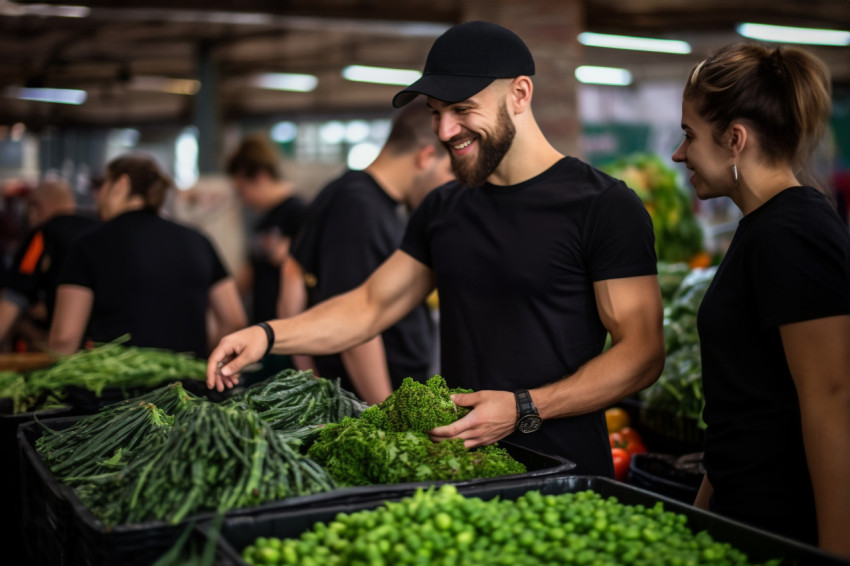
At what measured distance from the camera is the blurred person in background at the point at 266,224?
5.62 metres

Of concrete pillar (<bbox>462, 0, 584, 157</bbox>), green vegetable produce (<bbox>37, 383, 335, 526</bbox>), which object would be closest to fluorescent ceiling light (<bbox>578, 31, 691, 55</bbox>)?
concrete pillar (<bbox>462, 0, 584, 157</bbox>)

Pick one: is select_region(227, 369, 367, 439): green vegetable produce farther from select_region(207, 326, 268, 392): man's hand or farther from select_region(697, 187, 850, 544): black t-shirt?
select_region(697, 187, 850, 544): black t-shirt

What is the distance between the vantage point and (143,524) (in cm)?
147

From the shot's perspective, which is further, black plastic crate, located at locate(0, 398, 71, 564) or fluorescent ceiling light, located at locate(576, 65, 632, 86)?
fluorescent ceiling light, located at locate(576, 65, 632, 86)

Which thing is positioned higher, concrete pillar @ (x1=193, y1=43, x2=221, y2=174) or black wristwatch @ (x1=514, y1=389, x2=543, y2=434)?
concrete pillar @ (x1=193, y1=43, x2=221, y2=174)

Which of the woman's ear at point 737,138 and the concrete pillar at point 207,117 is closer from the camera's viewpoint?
the woman's ear at point 737,138

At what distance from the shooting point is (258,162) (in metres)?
6.02

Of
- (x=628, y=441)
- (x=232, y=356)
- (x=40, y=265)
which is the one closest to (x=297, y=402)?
(x=232, y=356)

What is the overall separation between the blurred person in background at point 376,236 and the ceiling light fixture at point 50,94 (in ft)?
41.0

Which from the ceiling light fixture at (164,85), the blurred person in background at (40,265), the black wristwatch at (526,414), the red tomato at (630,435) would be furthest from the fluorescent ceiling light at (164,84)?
the black wristwatch at (526,414)

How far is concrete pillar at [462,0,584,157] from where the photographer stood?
16.3 feet

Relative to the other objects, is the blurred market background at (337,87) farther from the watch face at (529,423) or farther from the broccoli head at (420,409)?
the broccoli head at (420,409)

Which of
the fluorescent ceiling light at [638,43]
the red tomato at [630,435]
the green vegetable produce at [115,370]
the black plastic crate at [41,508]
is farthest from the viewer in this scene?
the fluorescent ceiling light at [638,43]

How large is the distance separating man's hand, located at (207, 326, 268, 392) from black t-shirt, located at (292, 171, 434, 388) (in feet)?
3.36
